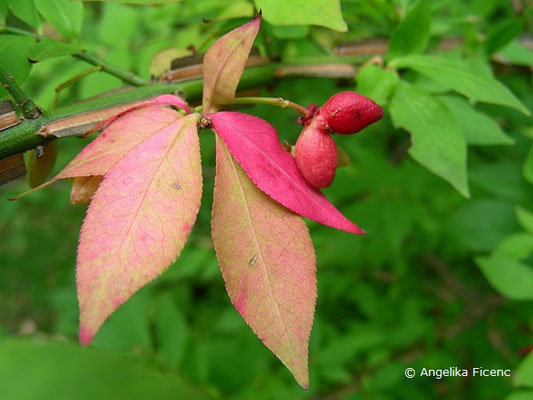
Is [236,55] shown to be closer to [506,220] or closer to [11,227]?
[506,220]

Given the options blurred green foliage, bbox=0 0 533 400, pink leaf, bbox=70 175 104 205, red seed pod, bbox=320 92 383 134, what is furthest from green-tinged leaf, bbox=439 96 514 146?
pink leaf, bbox=70 175 104 205

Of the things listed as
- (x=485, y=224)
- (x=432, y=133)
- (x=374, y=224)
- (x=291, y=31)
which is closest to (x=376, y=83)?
(x=432, y=133)

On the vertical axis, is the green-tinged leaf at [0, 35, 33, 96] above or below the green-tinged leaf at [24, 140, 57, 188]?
above

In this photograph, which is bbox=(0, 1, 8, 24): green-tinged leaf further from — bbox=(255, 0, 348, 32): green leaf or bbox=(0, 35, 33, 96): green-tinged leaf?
bbox=(255, 0, 348, 32): green leaf

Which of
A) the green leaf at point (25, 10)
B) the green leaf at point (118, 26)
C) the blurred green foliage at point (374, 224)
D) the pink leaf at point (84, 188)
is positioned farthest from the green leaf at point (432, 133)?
the green leaf at point (118, 26)

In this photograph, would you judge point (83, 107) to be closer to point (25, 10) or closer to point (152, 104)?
point (152, 104)

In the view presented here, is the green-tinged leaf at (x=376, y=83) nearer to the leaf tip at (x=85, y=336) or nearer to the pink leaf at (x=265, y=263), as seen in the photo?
the pink leaf at (x=265, y=263)
